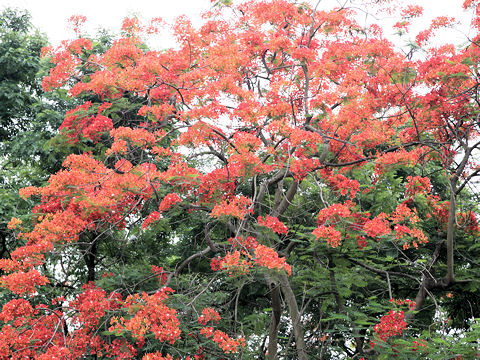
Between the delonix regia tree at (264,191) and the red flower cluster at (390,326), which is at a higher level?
the delonix regia tree at (264,191)

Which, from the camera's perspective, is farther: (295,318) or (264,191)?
(264,191)

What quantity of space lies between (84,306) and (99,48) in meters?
6.80

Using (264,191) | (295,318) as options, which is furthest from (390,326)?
(264,191)

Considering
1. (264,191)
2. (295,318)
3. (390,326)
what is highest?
(264,191)

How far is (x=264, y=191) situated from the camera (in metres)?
7.79

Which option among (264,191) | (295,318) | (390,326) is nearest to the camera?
(390,326)

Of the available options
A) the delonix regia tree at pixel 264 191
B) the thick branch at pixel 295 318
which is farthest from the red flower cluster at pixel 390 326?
the thick branch at pixel 295 318

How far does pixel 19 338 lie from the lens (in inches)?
258

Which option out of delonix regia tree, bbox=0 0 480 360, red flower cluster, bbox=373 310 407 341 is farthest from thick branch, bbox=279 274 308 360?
red flower cluster, bbox=373 310 407 341

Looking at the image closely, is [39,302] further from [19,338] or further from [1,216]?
[19,338]

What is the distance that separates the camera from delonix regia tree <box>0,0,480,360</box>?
21.7 ft

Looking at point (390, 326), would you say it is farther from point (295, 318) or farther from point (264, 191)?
point (264, 191)

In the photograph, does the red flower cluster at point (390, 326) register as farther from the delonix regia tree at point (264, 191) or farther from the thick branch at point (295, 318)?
the thick branch at point (295, 318)

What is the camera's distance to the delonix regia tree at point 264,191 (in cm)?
663
